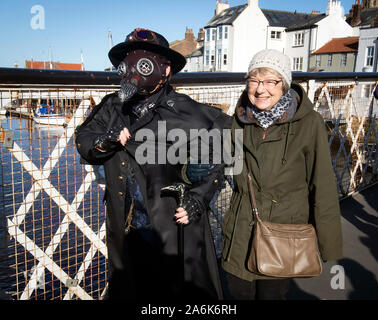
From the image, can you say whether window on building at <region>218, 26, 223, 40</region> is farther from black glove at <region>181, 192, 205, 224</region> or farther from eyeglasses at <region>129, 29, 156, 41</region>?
black glove at <region>181, 192, 205, 224</region>

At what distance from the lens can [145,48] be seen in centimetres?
211

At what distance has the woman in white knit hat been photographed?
2119mm

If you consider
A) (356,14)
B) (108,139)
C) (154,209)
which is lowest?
(154,209)

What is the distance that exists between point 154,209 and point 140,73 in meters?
0.85

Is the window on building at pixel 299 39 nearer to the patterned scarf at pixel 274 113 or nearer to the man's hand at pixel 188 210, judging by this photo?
the patterned scarf at pixel 274 113

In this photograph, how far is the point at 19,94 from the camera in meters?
2.34

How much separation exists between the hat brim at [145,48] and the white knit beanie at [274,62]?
1.62ft

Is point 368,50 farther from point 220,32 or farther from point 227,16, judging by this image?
point 227,16

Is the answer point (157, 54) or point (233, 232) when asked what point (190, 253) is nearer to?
point (233, 232)

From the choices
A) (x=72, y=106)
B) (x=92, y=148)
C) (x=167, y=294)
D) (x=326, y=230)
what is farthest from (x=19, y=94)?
(x=326, y=230)

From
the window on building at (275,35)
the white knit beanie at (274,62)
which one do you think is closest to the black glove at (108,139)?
the white knit beanie at (274,62)

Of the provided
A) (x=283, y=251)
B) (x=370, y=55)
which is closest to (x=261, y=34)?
(x=370, y=55)

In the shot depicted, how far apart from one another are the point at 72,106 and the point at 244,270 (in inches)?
71.8

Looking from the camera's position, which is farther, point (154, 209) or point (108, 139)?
point (154, 209)
